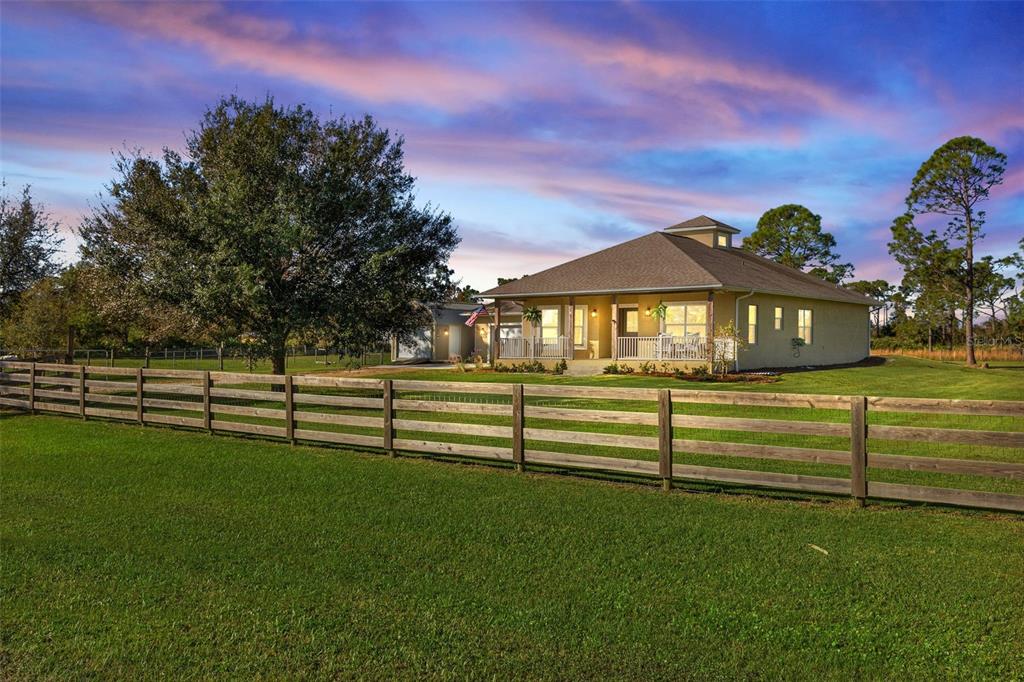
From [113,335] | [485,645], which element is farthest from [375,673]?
[113,335]

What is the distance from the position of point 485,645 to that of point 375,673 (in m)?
0.68

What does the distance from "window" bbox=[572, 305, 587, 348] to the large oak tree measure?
9.51m

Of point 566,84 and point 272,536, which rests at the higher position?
point 566,84

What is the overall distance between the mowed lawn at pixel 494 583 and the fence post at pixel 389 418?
71.7 inches

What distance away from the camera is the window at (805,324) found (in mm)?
31891

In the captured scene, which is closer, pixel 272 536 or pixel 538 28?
pixel 272 536

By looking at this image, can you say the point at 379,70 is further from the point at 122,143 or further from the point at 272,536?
the point at 272,536

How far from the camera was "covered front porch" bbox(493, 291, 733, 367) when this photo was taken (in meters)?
27.0

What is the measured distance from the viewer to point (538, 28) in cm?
1383

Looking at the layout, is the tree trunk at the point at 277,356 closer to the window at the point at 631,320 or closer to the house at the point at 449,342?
the window at the point at 631,320

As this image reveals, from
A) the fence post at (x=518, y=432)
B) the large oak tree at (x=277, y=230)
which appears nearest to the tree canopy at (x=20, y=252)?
the large oak tree at (x=277, y=230)

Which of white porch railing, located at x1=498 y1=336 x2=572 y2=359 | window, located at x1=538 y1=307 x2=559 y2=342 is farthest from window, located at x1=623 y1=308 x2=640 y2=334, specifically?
window, located at x1=538 y1=307 x2=559 y2=342

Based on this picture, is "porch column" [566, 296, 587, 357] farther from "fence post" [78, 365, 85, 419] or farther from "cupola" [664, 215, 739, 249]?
"fence post" [78, 365, 85, 419]

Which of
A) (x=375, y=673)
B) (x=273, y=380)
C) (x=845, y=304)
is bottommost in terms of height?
(x=375, y=673)
